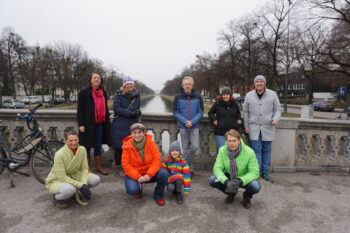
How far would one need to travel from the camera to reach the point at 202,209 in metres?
3.35

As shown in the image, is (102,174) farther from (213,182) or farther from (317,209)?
(317,209)

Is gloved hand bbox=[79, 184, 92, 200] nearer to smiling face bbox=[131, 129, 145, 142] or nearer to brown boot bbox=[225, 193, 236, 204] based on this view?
smiling face bbox=[131, 129, 145, 142]

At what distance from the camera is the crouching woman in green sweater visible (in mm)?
3217

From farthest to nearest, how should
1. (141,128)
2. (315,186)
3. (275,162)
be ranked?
(275,162) → (315,186) → (141,128)

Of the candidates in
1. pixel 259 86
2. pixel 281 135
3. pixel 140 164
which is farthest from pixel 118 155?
pixel 281 135

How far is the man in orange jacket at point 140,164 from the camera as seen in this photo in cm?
346

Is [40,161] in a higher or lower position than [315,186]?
higher

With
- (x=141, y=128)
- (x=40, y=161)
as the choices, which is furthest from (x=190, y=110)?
(x=40, y=161)

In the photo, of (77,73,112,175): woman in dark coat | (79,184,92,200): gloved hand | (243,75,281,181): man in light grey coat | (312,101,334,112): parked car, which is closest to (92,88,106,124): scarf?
(77,73,112,175): woman in dark coat

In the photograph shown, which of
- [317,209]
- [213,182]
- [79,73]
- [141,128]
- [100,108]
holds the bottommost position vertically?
[317,209]

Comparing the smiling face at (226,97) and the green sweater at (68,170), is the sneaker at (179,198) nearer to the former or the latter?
the green sweater at (68,170)

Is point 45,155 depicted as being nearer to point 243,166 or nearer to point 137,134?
point 137,134

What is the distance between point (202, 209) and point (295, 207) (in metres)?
1.40

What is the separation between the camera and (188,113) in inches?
178
